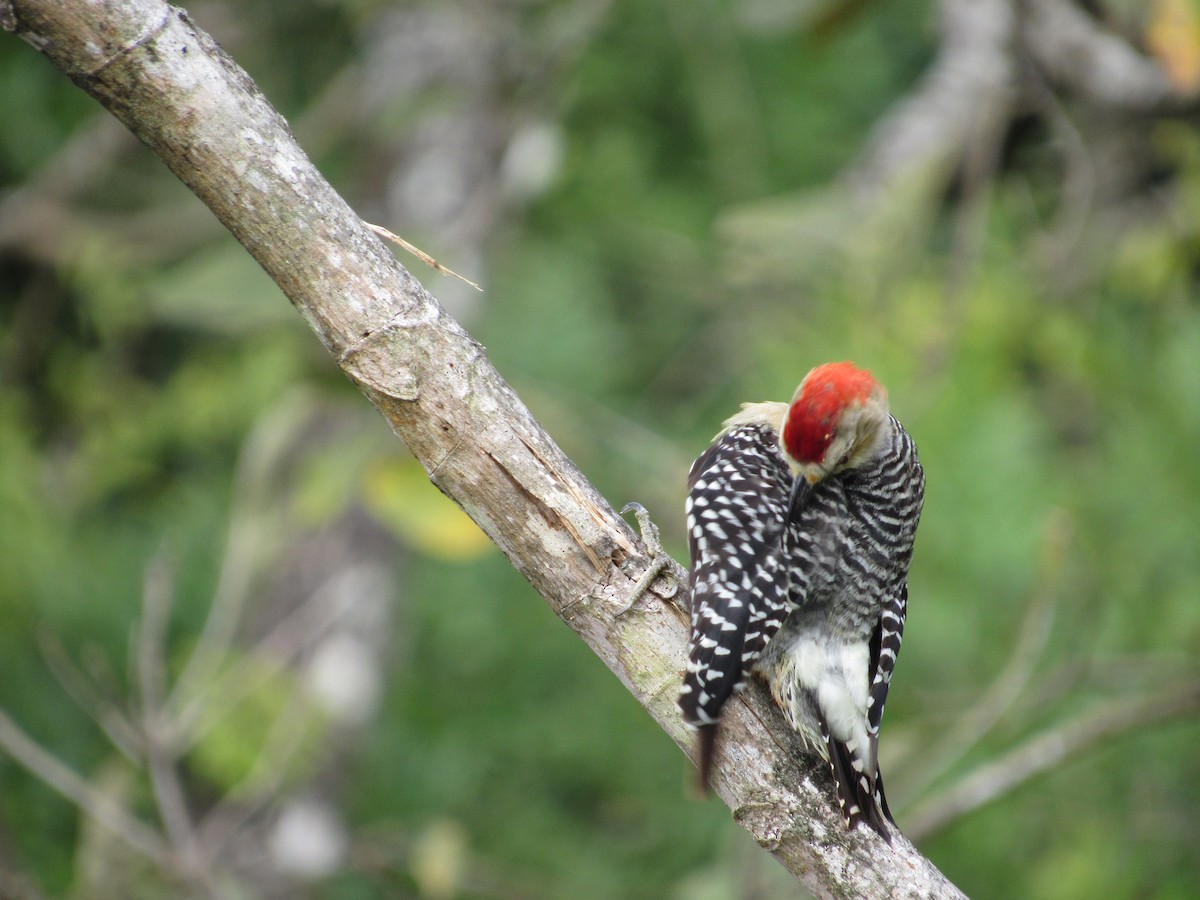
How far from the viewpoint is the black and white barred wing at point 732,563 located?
1.92 meters

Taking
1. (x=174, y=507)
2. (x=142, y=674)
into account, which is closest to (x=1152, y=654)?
(x=142, y=674)

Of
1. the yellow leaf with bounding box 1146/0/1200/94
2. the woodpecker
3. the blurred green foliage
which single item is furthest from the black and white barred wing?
the yellow leaf with bounding box 1146/0/1200/94

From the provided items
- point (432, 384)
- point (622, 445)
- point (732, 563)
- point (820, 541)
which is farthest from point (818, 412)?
point (432, 384)

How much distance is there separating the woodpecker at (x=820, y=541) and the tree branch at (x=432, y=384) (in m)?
0.30

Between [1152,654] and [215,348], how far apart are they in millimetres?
4123

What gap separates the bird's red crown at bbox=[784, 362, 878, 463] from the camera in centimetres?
251

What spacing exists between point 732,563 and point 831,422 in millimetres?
427

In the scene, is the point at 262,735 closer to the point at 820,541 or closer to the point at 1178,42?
the point at 820,541

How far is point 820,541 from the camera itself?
2.54 meters

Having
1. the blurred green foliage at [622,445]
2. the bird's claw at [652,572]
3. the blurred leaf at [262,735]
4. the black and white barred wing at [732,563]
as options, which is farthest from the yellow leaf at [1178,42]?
the blurred leaf at [262,735]

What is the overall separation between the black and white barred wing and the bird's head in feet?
0.33

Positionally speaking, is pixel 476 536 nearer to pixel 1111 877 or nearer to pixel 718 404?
pixel 1111 877

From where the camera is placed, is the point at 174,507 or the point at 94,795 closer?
the point at 94,795

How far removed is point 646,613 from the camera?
6.49 feet
